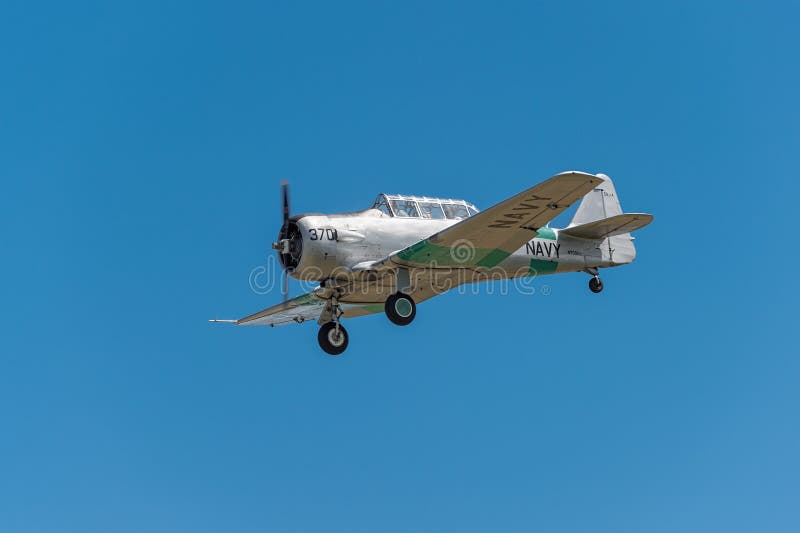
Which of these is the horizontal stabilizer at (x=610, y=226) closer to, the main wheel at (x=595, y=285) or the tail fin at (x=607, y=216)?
the tail fin at (x=607, y=216)

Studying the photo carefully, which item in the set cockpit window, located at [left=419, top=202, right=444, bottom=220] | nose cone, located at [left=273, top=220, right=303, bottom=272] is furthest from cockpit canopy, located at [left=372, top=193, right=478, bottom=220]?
nose cone, located at [left=273, top=220, right=303, bottom=272]

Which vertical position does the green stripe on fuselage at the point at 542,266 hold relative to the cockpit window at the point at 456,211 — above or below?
below

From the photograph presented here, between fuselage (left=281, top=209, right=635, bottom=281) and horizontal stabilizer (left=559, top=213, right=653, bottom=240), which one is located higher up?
horizontal stabilizer (left=559, top=213, right=653, bottom=240)

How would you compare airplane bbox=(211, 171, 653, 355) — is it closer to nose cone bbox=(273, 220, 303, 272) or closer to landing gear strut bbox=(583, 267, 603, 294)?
nose cone bbox=(273, 220, 303, 272)

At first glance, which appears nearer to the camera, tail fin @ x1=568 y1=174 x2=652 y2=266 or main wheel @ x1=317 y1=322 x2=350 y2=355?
main wheel @ x1=317 y1=322 x2=350 y2=355

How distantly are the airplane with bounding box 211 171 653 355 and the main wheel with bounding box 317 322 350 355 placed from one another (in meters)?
0.02

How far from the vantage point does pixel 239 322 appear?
886 inches

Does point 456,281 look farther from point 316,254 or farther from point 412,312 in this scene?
point 316,254

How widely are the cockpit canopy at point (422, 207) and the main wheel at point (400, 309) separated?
181 centimetres

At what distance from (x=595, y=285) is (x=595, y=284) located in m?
0.03

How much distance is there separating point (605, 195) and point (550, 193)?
638 cm

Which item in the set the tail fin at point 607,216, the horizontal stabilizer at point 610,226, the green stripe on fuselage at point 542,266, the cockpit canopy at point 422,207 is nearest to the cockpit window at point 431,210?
the cockpit canopy at point 422,207

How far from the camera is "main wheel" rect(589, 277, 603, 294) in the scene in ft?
70.1

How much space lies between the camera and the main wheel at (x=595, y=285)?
70.1 feet
